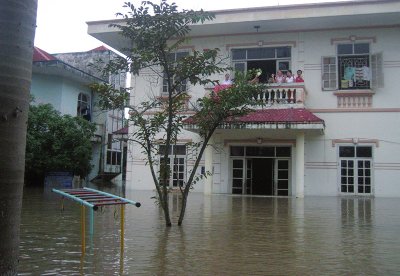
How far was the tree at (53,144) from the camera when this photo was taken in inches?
786

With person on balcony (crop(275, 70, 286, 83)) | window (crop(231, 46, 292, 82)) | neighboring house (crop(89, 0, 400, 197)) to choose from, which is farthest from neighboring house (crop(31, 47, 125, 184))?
person on balcony (crop(275, 70, 286, 83))

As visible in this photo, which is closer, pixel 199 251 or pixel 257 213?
pixel 199 251

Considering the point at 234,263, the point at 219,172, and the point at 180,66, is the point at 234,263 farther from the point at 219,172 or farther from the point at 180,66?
the point at 219,172

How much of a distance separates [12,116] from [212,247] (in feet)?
12.3

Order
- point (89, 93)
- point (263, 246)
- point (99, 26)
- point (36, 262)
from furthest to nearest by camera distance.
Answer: point (89, 93) → point (99, 26) → point (263, 246) → point (36, 262)

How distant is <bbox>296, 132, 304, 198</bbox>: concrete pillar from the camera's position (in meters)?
18.0

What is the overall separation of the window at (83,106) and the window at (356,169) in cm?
1565

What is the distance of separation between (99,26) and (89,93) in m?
7.56


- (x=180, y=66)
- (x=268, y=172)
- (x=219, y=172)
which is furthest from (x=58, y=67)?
(x=180, y=66)

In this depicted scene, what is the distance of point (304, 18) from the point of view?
18953mm

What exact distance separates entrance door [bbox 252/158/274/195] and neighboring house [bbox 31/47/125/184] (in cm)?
735

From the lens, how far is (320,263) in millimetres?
4941

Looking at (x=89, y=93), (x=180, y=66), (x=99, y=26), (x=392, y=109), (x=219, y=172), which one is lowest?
(x=219, y=172)

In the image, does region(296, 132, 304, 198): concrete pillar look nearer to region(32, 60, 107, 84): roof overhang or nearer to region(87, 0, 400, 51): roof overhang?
region(87, 0, 400, 51): roof overhang
